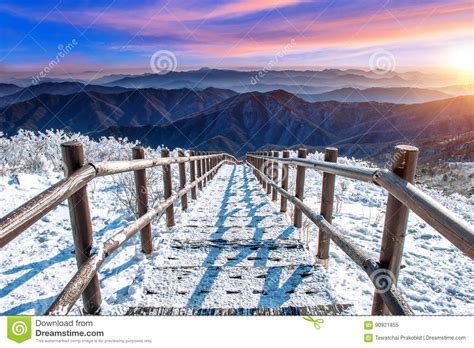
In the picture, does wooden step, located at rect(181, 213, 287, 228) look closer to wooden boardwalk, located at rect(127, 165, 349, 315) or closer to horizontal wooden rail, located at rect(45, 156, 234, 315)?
wooden boardwalk, located at rect(127, 165, 349, 315)

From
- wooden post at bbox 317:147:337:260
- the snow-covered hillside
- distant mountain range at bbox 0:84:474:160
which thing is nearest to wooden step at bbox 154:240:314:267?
wooden post at bbox 317:147:337:260

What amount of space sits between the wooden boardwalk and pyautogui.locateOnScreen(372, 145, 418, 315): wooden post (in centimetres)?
60

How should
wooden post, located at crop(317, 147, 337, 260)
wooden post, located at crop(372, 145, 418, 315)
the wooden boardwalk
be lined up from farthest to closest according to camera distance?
wooden post, located at crop(317, 147, 337, 260) → the wooden boardwalk → wooden post, located at crop(372, 145, 418, 315)

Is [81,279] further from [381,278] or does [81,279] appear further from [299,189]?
[299,189]

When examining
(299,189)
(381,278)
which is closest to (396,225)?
(381,278)

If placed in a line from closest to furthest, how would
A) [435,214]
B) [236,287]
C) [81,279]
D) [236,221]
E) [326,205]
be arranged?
[435,214] < [81,279] < [236,287] < [326,205] < [236,221]

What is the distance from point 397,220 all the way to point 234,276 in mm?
1489

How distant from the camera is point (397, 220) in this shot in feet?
5.47

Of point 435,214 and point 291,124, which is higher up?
point 435,214

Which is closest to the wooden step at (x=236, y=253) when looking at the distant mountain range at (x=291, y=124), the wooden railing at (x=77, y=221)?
the wooden railing at (x=77, y=221)

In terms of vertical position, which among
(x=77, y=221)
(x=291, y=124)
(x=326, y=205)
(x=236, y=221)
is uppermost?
(x=77, y=221)

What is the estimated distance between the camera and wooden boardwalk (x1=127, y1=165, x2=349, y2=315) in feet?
6.93
